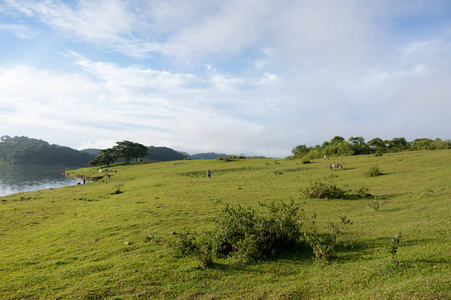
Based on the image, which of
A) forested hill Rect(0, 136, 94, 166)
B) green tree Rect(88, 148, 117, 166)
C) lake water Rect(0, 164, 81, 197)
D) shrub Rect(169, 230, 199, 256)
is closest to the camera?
shrub Rect(169, 230, 199, 256)

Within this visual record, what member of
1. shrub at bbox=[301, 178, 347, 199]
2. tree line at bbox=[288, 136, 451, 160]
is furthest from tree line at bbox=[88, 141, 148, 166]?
shrub at bbox=[301, 178, 347, 199]

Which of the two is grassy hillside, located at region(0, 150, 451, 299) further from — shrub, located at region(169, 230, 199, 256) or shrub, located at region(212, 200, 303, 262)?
shrub, located at region(212, 200, 303, 262)

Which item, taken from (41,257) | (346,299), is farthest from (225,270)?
(41,257)

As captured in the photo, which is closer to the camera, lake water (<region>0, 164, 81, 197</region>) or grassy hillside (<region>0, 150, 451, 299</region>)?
grassy hillside (<region>0, 150, 451, 299</region>)

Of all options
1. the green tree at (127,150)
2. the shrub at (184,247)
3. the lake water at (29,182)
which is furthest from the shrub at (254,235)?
the green tree at (127,150)

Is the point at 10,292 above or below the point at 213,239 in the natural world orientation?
below

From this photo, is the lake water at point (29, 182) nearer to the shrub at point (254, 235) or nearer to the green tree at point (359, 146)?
the shrub at point (254, 235)

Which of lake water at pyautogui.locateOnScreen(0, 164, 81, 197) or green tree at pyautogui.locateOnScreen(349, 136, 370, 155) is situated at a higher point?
green tree at pyautogui.locateOnScreen(349, 136, 370, 155)

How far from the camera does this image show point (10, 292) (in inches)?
237

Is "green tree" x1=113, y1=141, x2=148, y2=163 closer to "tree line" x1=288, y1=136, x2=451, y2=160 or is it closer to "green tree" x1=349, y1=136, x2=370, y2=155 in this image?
"tree line" x1=288, y1=136, x2=451, y2=160

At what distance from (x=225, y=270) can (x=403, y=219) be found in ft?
26.1

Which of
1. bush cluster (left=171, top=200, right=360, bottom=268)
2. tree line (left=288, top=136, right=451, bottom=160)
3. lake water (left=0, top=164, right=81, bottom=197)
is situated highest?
tree line (left=288, top=136, right=451, bottom=160)

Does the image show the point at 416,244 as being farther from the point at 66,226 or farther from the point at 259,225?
the point at 66,226

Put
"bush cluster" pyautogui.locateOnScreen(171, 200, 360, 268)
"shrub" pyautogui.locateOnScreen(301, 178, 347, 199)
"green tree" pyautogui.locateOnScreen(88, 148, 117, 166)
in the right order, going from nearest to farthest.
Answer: "bush cluster" pyautogui.locateOnScreen(171, 200, 360, 268), "shrub" pyautogui.locateOnScreen(301, 178, 347, 199), "green tree" pyautogui.locateOnScreen(88, 148, 117, 166)
